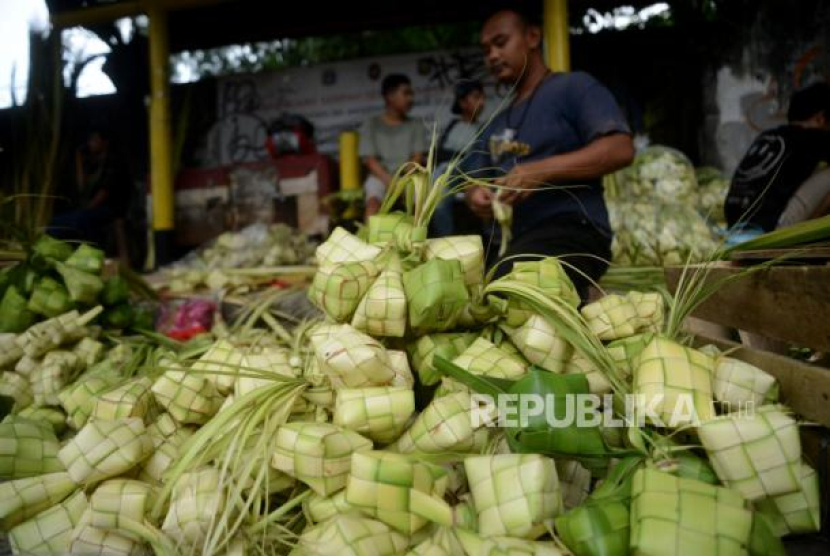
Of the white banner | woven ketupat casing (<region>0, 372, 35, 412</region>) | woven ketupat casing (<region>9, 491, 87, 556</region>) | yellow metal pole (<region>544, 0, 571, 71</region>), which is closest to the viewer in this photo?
woven ketupat casing (<region>9, 491, 87, 556</region>)

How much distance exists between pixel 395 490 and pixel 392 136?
17.0 feet

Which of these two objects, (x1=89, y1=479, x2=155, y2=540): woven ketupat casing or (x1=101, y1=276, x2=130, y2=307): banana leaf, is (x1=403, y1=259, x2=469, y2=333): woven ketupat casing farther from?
(x1=101, y1=276, x2=130, y2=307): banana leaf

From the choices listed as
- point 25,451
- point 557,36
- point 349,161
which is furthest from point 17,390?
point 349,161

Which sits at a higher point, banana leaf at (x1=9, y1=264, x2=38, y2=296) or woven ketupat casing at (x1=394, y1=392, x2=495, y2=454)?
banana leaf at (x1=9, y1=264, x2=38, y2=296)

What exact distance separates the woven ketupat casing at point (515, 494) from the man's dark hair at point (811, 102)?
3901 mm

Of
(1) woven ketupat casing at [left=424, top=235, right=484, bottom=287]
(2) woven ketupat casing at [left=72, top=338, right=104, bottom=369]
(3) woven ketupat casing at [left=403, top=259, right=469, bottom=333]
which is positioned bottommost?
(2) woven ketupat casing at [left=72, top=338, right=104, bottom=369]

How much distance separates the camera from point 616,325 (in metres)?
1.39

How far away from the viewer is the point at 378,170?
555 cm

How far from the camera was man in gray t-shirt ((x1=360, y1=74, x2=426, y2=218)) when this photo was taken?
227 inches

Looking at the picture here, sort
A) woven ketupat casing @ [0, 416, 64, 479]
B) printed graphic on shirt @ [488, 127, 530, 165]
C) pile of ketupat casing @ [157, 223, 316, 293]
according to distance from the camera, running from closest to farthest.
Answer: woven ketupat casing @ [0, 416, 64, 479], printed graphic on shirt @ [488, 127, 530, 165], pile of ketupat casing @ [157, 223, 316, 293]

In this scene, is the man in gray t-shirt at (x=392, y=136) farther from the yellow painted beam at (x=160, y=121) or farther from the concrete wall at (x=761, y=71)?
the concrete wall at (x=761, y=71)

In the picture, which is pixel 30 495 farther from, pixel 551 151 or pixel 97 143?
pixel 97 143

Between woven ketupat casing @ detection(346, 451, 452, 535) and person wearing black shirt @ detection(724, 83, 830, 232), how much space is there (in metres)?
3.14

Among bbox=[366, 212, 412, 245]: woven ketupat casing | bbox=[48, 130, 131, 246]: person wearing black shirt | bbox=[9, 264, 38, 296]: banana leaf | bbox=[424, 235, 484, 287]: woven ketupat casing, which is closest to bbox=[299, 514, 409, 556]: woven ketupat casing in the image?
bbox=[424, 235, 484, 287]: woven ketupat casing
